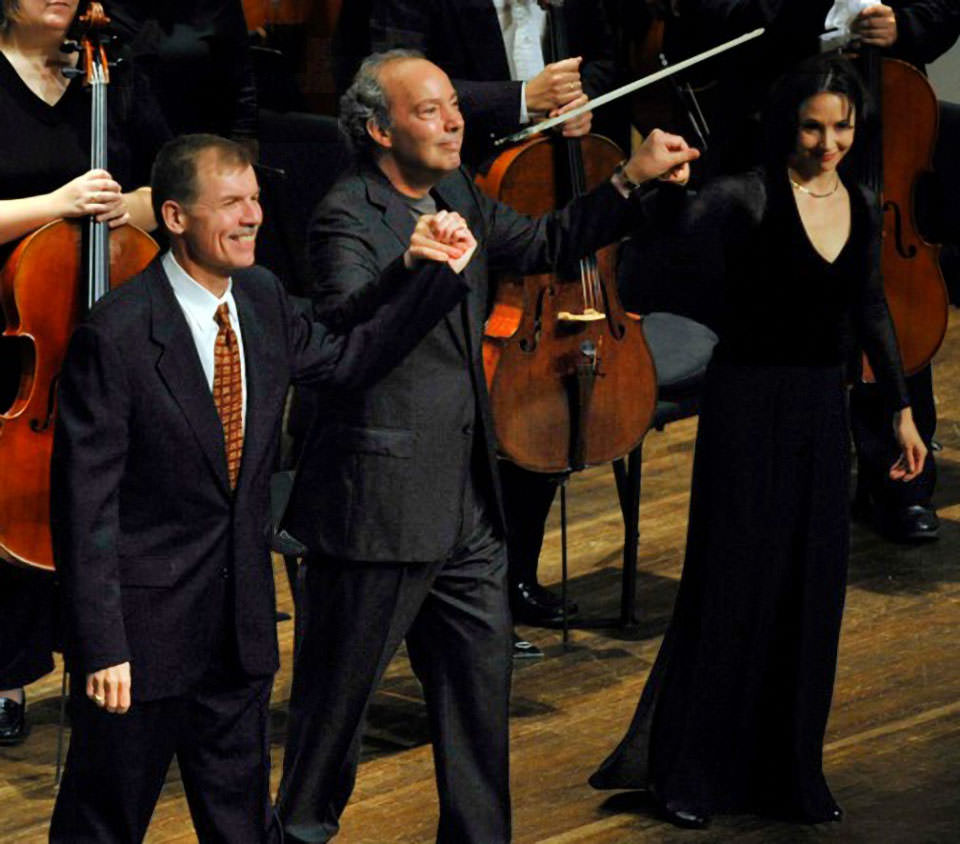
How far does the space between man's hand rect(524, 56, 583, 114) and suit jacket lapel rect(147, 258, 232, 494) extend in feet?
4.62

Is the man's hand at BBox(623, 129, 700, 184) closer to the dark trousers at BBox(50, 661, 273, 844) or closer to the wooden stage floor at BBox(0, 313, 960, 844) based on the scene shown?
the dark trousers at BBox(50, 661, 273, 844)

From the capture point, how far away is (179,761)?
3.20 meters

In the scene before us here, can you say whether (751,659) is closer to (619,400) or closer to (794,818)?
(794,818)

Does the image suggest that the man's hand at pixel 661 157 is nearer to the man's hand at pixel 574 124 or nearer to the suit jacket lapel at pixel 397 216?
the suit jacket lapel at pixel 397 216

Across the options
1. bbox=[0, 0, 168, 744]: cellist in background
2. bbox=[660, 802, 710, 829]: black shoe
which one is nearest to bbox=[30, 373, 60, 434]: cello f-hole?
bbox=[0, 0, 168, 744]: cellist in background

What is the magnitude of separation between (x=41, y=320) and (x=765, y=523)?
1.26 m

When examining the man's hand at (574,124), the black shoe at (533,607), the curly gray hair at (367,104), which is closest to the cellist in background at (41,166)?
the curly gray hair at (367,104)

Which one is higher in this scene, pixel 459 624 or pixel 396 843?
pixel 459 624

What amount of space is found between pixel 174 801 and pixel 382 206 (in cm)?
119

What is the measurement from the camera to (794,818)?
13.0ft

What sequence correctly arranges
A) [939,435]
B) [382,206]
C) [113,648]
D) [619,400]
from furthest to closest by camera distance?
[939,435] → [619,400] → [382,206] → [113,648]

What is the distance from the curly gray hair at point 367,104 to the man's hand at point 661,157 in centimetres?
38

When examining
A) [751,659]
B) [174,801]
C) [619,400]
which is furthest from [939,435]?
[174,801]

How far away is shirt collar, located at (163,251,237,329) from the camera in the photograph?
3.12m
